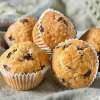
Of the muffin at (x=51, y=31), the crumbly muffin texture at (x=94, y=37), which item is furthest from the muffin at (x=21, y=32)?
the crumbly muffin texture at (x=94, y=37)

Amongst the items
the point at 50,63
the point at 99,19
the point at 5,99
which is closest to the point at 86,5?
the point at 99,19

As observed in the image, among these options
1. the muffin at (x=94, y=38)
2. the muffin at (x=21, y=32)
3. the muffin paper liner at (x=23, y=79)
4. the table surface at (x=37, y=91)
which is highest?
the muffin at (x=21, y=32)

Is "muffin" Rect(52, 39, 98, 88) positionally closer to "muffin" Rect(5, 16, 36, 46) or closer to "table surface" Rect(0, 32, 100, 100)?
"table surface" Rect(0, 32, 100, 100)

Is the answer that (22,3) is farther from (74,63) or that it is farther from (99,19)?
(74,63)

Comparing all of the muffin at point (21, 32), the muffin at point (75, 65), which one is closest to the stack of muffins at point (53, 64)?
the muffin at point (75, 65)

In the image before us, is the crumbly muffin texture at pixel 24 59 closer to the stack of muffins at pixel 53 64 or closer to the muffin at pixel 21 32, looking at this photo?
the stack of muffins at pixel 53 64

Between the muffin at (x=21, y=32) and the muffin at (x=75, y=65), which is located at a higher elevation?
the muffin at (x=21, y=32)

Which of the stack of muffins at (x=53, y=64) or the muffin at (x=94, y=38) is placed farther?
the muffin at (x=94, y=38)
